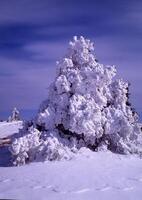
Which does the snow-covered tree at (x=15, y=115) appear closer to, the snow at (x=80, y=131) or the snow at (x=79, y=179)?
the snow at (x=80, y=131)

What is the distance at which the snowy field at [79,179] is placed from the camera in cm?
762

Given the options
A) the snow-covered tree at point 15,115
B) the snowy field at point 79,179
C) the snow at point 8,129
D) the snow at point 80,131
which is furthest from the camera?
the snow-covered tree at point 15,115

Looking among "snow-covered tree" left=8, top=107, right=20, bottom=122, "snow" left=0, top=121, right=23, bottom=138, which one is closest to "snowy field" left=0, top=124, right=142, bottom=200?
"snow" left=0, top=121, right=23, bottom=138

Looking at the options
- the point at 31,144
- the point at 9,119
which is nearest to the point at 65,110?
the point at 31,144

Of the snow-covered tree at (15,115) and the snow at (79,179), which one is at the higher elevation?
the snow-covered tree at (15,115)

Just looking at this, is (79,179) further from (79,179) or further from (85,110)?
(85,110)

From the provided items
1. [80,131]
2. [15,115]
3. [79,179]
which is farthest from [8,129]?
[79,179]

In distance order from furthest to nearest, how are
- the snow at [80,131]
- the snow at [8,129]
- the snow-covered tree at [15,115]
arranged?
the snow-covered tree at [15,115], the snow at [8,129], the snow at [80,131]

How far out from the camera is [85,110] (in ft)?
40.6

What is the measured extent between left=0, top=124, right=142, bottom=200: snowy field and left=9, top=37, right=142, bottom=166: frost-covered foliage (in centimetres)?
71

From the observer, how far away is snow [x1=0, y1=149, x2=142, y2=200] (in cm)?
764

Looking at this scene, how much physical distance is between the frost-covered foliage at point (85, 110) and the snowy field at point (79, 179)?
0.71 meters

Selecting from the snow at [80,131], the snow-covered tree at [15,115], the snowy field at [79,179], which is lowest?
the snowy field at [79,179]

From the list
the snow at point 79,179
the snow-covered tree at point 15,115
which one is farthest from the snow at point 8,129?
the snow at point 79,179
